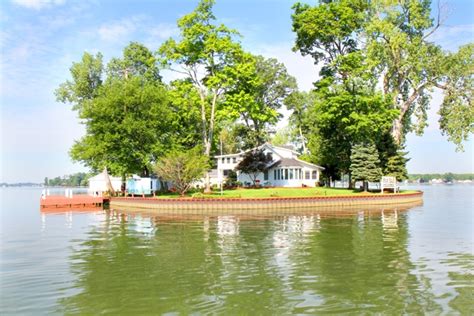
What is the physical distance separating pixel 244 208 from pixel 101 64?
132 feet

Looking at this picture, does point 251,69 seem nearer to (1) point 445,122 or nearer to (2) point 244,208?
(2) point 244,208

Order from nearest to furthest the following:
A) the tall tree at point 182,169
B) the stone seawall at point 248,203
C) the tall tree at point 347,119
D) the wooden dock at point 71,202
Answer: the stone seawall at point 248,203 → the tall tree at point 182,169 → the wooden dock at point 71,202 → the tall tree at point 347,119

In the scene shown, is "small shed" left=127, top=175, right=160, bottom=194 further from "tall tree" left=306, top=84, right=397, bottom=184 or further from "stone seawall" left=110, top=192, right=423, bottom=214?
"tall tree" left=306, top=84, right=397, bottom=184

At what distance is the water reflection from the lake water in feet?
0.12

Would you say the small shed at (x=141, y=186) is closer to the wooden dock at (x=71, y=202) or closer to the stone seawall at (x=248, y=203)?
the stone seawall at (x=248, y=203)

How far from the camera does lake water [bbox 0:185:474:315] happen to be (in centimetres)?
1069

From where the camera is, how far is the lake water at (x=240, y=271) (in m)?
10.7

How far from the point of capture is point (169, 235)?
24.0 meters

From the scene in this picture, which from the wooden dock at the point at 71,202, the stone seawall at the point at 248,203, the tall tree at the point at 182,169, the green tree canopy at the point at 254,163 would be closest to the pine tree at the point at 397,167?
the stone seawall at the point at 248,203

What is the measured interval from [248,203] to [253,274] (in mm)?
26371

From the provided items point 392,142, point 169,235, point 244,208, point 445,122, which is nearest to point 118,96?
point 244,208

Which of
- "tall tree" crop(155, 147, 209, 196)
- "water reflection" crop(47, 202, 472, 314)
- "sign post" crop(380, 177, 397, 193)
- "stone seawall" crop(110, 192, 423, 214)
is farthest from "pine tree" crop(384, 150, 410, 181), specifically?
"water reflection" crop(47, 202, 472, 314)

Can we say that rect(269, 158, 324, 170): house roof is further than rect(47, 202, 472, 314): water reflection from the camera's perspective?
Yes

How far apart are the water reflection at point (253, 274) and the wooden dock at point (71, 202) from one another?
85.3 feet
